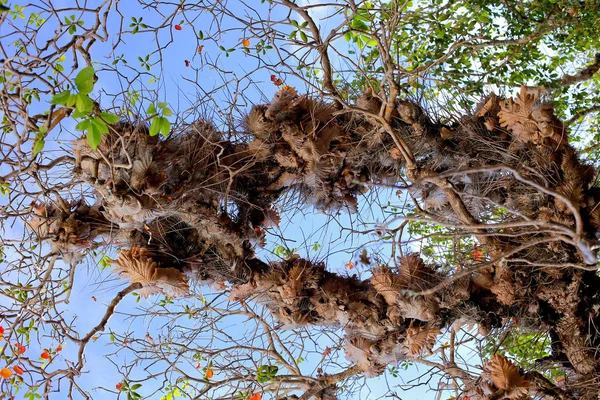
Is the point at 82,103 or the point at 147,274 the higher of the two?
the point at 147,274

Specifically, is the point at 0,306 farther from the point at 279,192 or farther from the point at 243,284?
the point at 279,192

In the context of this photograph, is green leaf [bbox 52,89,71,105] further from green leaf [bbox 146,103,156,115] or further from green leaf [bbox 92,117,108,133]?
green leaf [bbox 146,103,156,115]

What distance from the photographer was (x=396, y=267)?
9.69 feet

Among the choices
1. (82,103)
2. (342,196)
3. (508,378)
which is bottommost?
(508,378)

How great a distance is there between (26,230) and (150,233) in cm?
72

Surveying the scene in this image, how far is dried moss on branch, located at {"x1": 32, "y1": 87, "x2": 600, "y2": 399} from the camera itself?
2799 mm

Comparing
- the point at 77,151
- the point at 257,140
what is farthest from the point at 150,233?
the point at 257,140

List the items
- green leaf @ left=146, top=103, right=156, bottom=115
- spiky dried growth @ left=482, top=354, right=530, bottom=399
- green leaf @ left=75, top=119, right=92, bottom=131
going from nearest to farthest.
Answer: green leaf @ left=75, top=119, right=92, bottom=131
green leaf @ left=146, top=103, right=156, bottom=115
spiky dried growth @ left=482, top=354, right=530, bottom=399

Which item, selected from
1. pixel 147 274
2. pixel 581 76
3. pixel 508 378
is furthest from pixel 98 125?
pixel 581 76

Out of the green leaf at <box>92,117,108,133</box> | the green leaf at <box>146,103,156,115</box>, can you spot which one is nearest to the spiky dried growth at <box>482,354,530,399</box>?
the green leaf at <box>146,103,156,115</box>

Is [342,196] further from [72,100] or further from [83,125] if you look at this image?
[72,100]

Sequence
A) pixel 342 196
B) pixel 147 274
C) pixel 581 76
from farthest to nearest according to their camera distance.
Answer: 1. pixel 581 76
2. pixel 342 196
3. pixel 147 274

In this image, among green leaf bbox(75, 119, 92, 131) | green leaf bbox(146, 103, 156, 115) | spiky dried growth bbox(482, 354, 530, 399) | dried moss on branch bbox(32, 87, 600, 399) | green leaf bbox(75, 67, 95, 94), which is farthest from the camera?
dried moss on branch bbox(32, 87, 600, 399)

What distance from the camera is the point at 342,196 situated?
3.31 meters
